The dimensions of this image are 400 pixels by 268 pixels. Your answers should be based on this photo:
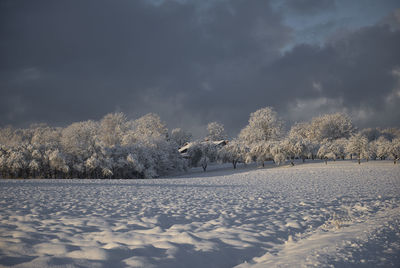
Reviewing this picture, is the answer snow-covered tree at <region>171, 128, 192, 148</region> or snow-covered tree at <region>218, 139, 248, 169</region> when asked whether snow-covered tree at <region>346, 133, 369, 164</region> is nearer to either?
snow-covered tree at <region>218, 139, 248, 169</region>

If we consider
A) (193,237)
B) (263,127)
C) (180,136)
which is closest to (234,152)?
(263,127)

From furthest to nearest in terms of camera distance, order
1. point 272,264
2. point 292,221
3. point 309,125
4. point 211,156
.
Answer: point 309,125 → point 211,156 → point 292,221 → point 272,264

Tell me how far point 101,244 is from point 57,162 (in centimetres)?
3336

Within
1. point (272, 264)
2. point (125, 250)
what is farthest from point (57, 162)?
point (272, 264)

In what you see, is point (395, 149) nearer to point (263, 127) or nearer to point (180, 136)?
point (263, 127)

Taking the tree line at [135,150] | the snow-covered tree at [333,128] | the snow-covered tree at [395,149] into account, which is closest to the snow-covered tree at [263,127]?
the tree line at [135,150]

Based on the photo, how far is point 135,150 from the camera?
3978cm

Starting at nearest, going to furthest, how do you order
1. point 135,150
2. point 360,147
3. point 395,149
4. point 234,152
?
point 395,149, point 135,150, point 360,147, point 234,152

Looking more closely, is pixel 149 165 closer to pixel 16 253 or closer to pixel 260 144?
pixel 260 144

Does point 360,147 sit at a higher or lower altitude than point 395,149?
higher

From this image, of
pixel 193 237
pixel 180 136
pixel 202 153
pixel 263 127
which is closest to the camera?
pixel 193 237

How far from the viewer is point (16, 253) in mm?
4039

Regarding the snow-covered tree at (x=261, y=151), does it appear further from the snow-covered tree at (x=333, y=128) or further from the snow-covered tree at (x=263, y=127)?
the snow-covered tree at (x=333, y=128)

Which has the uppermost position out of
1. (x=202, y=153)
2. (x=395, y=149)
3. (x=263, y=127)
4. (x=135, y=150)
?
(x=263, y=127)
